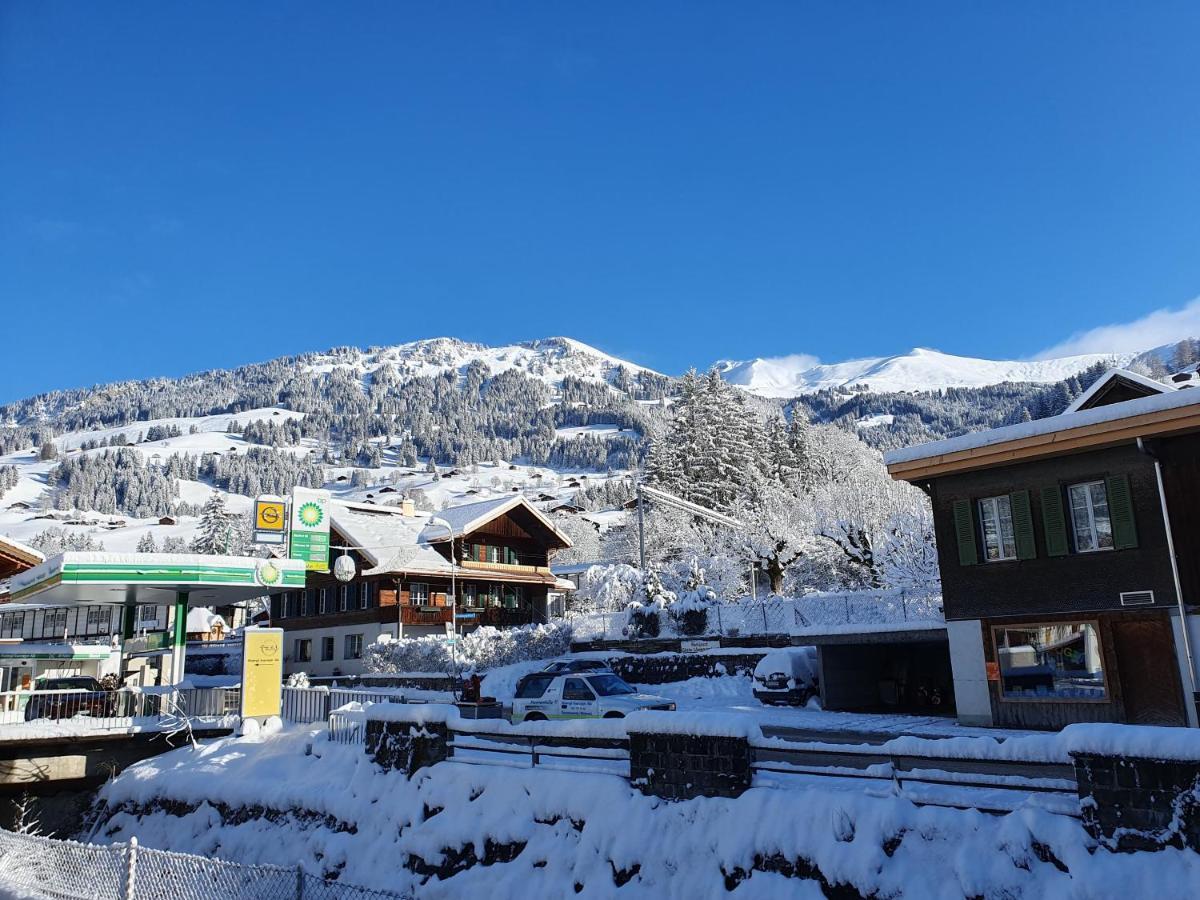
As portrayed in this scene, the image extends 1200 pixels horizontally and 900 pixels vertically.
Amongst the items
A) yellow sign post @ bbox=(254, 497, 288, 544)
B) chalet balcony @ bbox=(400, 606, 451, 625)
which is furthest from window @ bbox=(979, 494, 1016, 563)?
chalet balcony @ bbox=(400, 606, 451, 625)

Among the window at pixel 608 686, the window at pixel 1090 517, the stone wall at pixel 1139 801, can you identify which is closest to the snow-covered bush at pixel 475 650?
the window at pixel 608 686

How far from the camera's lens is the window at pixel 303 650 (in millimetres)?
53469

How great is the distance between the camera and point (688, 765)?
37.9 feet

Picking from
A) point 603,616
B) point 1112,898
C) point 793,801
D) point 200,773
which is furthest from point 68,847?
point 603,616

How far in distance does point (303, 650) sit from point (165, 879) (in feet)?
145

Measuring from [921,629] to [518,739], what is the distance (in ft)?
43.7

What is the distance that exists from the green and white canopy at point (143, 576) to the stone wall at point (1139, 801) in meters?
28.8

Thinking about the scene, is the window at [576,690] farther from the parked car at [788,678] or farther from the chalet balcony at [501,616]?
the chalet balcony at [501,616]

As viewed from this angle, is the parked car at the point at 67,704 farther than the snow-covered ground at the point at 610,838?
Yes

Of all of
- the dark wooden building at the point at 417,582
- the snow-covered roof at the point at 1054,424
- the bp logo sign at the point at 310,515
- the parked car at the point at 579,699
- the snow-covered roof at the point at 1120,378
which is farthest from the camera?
the dark wooden building at the point at 417,582

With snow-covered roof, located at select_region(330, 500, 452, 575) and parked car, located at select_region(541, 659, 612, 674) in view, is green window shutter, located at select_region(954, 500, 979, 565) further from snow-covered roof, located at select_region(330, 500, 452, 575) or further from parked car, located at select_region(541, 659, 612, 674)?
snow-covered roof, located at select_region(330, 500, 452, 575)

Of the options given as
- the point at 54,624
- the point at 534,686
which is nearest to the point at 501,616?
the point at 534,686

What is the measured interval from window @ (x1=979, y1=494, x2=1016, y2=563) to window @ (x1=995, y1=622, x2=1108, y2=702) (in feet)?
5.63

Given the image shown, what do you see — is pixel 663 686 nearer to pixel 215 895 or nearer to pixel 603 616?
pixel 603 616
